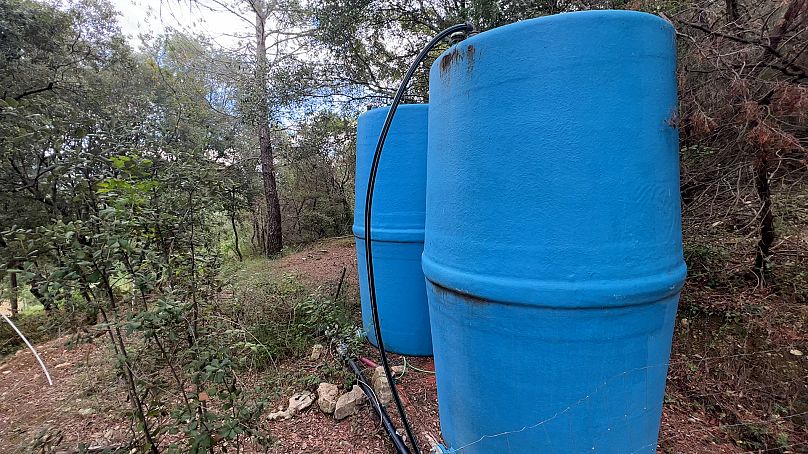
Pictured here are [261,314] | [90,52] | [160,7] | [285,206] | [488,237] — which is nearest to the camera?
[488,237]

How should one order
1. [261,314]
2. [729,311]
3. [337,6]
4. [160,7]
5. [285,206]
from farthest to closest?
[285,206], [337,6], [261,314], [729,311], [160,7]

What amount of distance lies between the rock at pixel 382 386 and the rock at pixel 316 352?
550 millimetres

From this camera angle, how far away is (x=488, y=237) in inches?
50.0

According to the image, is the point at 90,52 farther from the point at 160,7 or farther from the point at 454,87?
the point at 454,87

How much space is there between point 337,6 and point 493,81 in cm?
449

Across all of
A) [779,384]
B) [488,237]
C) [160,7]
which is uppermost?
[160,7]

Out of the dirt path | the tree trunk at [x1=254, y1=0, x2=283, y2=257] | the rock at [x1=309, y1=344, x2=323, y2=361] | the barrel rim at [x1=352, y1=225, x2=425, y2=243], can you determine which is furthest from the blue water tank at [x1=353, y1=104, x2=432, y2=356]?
the tree trunk at [x1=254, y1=0, x2=283, y2=257]

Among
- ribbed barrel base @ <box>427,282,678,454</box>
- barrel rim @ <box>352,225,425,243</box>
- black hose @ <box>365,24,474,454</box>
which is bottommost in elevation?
ribbed barrel base @ <box>427,282,678,454</box>

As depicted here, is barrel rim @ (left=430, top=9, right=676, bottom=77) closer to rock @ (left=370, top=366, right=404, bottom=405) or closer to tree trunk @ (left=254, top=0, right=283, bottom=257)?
rock @ (left=370, top=366, right=404, bottom=405)

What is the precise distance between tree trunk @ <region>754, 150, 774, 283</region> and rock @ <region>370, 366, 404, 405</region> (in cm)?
248

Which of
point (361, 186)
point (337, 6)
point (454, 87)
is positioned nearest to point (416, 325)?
point (361, 186)

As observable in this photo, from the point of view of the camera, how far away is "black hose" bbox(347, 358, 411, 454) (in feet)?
5.93

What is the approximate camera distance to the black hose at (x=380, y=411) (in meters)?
1.81

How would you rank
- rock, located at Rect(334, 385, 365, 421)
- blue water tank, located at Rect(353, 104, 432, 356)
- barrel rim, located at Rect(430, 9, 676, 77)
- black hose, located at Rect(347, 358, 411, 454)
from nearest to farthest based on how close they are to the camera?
barrel rim, located at Rect(430, 9, 676, 77), black hose, located at Rect(347, 358, 411, 454), rock, located at Rect(334, 385, 365, 421), blue water tank, located at Rect(353, 104, 432, 356)
